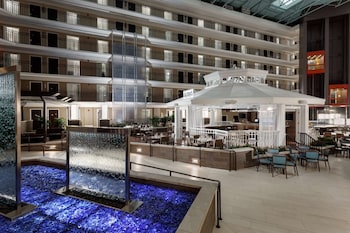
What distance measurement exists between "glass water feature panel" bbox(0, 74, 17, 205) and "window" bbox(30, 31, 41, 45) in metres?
20.2

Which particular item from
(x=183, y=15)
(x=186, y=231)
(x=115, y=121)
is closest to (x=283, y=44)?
(x=183, y=15)

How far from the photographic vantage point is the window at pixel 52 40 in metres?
21.1

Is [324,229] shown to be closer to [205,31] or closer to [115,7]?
[115,7]

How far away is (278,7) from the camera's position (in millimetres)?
30234

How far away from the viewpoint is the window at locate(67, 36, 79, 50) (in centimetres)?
2227

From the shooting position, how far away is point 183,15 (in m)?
28.8

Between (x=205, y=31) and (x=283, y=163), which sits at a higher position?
(x=205, y=31)

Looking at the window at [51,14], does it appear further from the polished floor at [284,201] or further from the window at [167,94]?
the polished floor at [284,201]

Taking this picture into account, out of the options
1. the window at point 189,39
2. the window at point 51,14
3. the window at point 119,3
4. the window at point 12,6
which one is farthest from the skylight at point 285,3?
the window at point 12,6

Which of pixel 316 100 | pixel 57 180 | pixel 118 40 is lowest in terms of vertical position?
pixel 57 180

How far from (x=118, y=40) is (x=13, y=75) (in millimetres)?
21410

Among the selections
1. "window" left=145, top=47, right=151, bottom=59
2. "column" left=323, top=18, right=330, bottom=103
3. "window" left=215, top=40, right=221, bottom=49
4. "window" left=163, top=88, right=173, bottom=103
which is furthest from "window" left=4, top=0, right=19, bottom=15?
"column" left=323, top=18, right=330, bottom=103

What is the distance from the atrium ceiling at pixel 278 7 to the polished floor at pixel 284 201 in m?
26.7

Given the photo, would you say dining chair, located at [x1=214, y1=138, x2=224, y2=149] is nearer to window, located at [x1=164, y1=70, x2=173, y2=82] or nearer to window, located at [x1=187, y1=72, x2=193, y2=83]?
window, located at [x1=164, y1=70, x2=173, y2=82]
